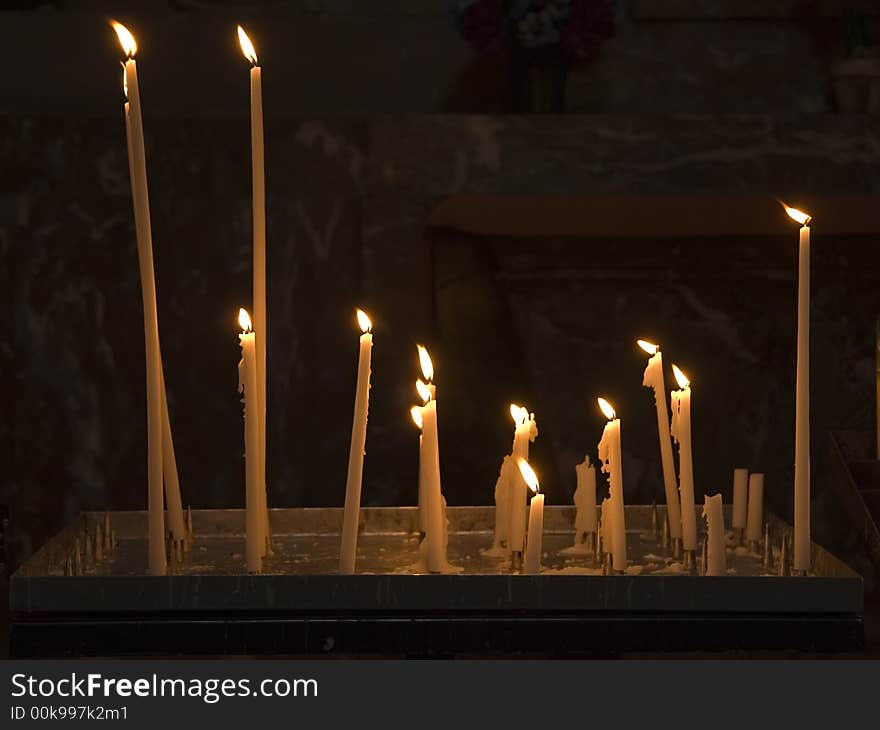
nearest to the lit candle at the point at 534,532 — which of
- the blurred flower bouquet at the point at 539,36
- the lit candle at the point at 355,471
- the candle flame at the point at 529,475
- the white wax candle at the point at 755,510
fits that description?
the candle flame at the point at 529,475

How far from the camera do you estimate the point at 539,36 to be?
1.51 metres

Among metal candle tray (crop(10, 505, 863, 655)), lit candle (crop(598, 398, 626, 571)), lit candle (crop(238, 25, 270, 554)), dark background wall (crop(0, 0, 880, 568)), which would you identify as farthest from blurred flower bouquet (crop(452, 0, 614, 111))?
metal candle tray (crop(10, 505, 863, 655))

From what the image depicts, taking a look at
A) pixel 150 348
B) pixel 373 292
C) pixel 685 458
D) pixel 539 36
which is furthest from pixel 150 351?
pixel 539 36

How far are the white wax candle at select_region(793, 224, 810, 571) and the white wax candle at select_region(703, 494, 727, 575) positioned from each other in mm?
47

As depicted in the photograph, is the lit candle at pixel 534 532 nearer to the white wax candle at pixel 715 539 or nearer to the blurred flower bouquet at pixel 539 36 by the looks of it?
the white wax candle at pixel 715 539

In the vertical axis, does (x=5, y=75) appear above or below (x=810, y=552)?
above

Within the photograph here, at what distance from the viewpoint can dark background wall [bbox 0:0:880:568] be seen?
145cm

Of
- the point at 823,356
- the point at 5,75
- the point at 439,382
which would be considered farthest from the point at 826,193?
the point at 5,75

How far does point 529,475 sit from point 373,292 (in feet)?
2.06

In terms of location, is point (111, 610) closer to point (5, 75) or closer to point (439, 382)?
point (439, 382)

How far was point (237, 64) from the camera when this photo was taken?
1.62 meters

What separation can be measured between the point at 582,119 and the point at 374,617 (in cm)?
78

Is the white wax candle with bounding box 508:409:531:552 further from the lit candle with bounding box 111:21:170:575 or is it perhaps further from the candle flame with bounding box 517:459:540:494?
the lit candle with bounding box 111:21:170:575
